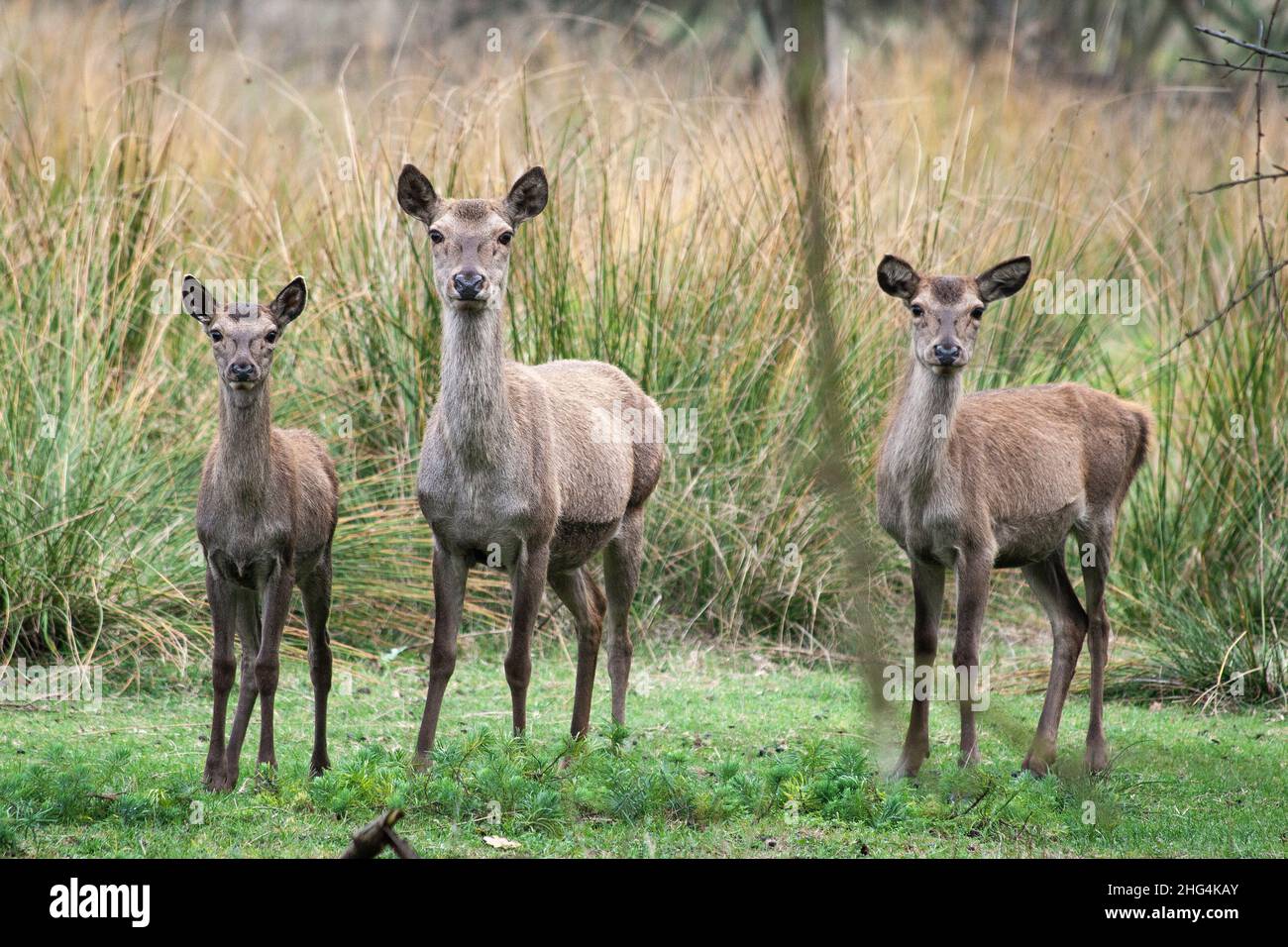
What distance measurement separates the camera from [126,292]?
9.15 meters

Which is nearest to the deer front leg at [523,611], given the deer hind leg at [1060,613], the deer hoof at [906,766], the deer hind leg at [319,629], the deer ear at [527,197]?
the deer hind leg at [319,629]

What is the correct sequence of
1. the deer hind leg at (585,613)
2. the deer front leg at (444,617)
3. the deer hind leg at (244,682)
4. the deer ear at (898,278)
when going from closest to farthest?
the deer hind leg at (244,682) < the deer front leg at (444,617) < the deer ear at (898,278) < the deer hind leg at (585,613)

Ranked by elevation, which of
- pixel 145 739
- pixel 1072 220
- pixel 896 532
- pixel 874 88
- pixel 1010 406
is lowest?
pixel 145 739

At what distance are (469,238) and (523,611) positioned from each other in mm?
1538

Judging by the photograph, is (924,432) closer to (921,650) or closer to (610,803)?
(921,650)

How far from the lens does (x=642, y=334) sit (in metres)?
9.68

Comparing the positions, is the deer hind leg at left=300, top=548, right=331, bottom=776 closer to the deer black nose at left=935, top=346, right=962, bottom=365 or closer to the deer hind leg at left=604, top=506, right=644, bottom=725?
the deer hind leg at left=604, top=506, right=644, bottom=725

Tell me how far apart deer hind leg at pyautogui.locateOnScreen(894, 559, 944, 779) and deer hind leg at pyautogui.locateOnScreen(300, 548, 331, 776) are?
7.71ft

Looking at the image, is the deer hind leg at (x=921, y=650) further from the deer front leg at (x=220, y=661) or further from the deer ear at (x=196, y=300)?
the deer ear at (x=196, y=300)

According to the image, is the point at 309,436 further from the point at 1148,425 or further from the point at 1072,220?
the point at 1072,220

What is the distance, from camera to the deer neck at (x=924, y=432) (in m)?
6.66

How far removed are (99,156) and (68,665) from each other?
12.7ft

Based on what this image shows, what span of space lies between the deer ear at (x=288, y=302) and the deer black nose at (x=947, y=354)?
2615 mm
